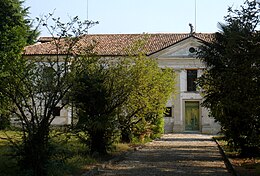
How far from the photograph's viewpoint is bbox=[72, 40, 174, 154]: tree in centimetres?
1738

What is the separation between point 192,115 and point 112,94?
95.8 ft

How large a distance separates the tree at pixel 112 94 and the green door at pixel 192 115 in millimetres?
23533

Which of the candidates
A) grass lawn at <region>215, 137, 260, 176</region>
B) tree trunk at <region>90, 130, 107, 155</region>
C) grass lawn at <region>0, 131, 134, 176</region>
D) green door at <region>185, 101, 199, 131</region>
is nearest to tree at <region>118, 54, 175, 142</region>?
tree trunk at <region>90, 130, 107, 155</region>

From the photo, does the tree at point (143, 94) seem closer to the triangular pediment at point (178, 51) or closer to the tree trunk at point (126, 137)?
the tree trunk at point (126, 137)

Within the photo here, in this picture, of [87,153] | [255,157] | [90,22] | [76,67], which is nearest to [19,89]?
[76,67]

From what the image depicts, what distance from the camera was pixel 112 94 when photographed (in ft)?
61.4

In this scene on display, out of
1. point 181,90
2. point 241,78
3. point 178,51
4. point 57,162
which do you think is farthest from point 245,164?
point 178,51

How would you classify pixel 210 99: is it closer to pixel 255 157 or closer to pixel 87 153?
pixel 255 157

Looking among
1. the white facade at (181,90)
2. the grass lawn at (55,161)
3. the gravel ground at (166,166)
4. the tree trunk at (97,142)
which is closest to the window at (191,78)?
the white facade at (181,90)

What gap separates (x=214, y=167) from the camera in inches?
625

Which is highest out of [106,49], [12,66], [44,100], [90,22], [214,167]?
[106,49]

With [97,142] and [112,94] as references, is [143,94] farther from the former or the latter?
[97,142]

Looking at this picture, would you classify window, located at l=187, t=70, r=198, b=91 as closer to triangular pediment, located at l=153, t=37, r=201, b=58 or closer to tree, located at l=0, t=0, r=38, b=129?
triangular pediment, located at l=153, t=37, r=201, b=58

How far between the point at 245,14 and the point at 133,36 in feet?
120
